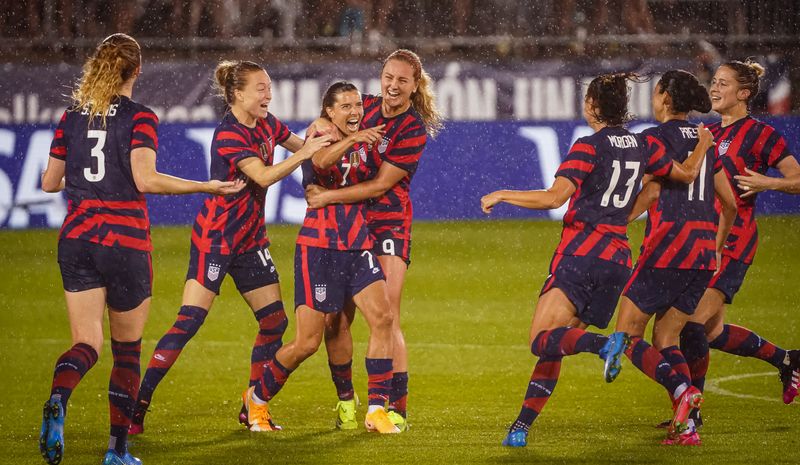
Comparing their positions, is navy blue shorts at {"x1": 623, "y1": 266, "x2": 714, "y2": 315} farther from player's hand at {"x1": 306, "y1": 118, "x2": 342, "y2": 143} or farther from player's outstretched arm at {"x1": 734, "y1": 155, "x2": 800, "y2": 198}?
player's hand at {"x1": 306, "y1": 118, "x2": 342, "y2": 143}

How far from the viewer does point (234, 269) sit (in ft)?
23.2

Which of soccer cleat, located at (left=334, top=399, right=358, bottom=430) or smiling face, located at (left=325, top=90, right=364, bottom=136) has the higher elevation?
smiling face, located at (left=325, top=90, right=364, bottom=136)

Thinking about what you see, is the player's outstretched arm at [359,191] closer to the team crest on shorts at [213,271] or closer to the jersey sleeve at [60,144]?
the team crest on shorts at [213,271]

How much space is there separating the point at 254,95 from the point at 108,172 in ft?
4.02

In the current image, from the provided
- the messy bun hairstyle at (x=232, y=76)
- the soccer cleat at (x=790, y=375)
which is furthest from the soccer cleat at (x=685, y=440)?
the messy bun hairstyle at (x=232, y=76)

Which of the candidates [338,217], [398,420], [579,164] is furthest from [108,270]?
[579,164]

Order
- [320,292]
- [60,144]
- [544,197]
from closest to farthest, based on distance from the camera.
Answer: [60,144]
[544,197]
[320,292]

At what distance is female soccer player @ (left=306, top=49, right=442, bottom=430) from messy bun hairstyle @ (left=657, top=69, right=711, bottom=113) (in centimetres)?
135

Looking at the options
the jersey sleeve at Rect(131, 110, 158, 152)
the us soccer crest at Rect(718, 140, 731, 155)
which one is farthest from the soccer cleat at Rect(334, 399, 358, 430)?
the us soccer crest at Rect(718, 140, 731, 155)

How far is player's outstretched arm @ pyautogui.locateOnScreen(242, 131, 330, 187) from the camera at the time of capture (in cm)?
630

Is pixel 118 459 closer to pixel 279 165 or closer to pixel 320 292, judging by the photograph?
pixel 320 292

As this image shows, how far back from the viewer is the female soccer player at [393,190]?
702cm

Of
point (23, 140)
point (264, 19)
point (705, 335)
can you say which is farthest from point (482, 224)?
point (705, 335)

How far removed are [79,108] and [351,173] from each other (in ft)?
5.24
